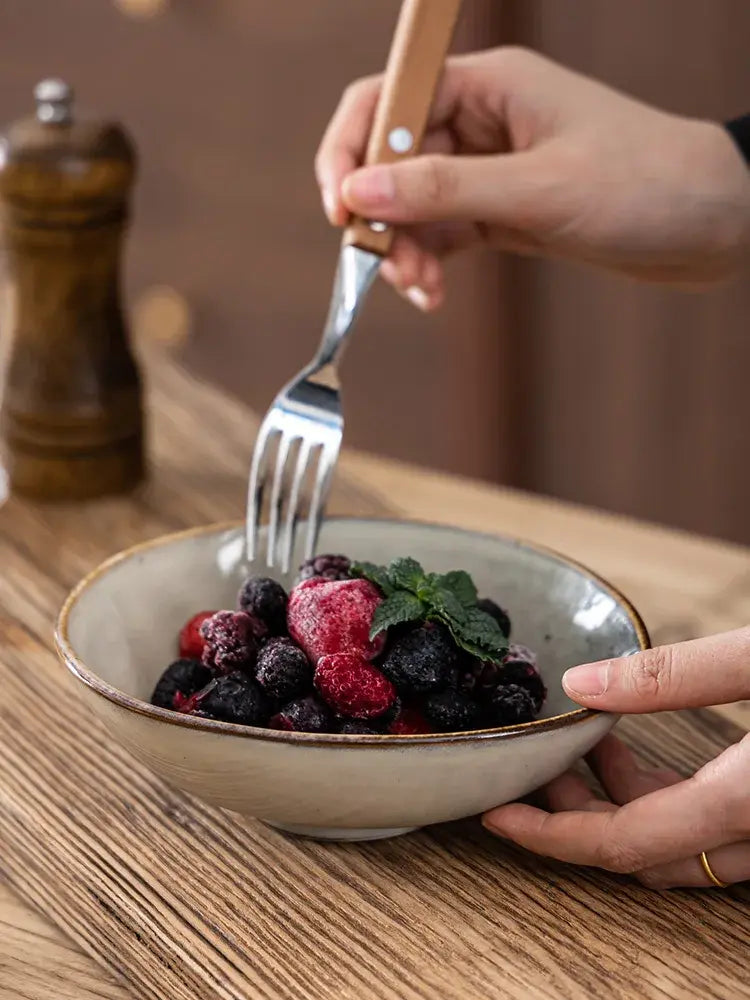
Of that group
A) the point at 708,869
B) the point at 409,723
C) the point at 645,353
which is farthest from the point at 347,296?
Answer: the point at 645,353

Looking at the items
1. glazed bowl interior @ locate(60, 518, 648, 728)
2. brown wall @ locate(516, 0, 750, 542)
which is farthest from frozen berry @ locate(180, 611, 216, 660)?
brown wall @ locate(516, 0, 750, 542)

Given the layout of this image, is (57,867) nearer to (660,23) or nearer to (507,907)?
(507,907)

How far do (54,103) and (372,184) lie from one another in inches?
13.1

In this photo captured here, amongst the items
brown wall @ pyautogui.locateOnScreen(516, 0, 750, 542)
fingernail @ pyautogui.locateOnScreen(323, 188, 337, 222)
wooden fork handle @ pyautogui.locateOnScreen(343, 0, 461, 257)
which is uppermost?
wooden fork handle @ pyautogui.locateOnScreen(343, 0, 461, 257)

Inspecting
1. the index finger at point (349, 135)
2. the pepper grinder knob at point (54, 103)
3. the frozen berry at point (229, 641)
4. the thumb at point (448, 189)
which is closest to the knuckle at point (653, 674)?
the frozen berry at point (229, 641)

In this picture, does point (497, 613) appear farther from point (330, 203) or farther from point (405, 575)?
point (330, 203)

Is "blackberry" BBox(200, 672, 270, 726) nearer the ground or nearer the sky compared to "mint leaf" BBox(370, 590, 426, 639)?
nearer the ground

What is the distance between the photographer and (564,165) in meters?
1.22

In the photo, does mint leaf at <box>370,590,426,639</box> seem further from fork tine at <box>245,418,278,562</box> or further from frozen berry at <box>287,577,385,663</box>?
fork tine at <box>245,418,278,562</box>

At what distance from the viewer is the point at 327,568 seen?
851mm

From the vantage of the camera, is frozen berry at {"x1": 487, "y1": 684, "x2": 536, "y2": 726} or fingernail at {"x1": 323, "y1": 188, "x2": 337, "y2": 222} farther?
fingernail at {"x1": 323, "y1": 188, "x2": 337, "y2": 222}

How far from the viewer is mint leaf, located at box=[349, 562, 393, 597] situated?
80 cm

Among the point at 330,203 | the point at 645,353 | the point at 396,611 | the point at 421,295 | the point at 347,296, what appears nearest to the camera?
the point at 396,611

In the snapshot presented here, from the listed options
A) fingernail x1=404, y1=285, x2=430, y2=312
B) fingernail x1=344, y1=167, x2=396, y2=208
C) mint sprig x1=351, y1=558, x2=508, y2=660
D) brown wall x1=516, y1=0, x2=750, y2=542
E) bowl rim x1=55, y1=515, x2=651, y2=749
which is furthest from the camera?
brown wall x1=516, y1=0, x2=750, y2=542
